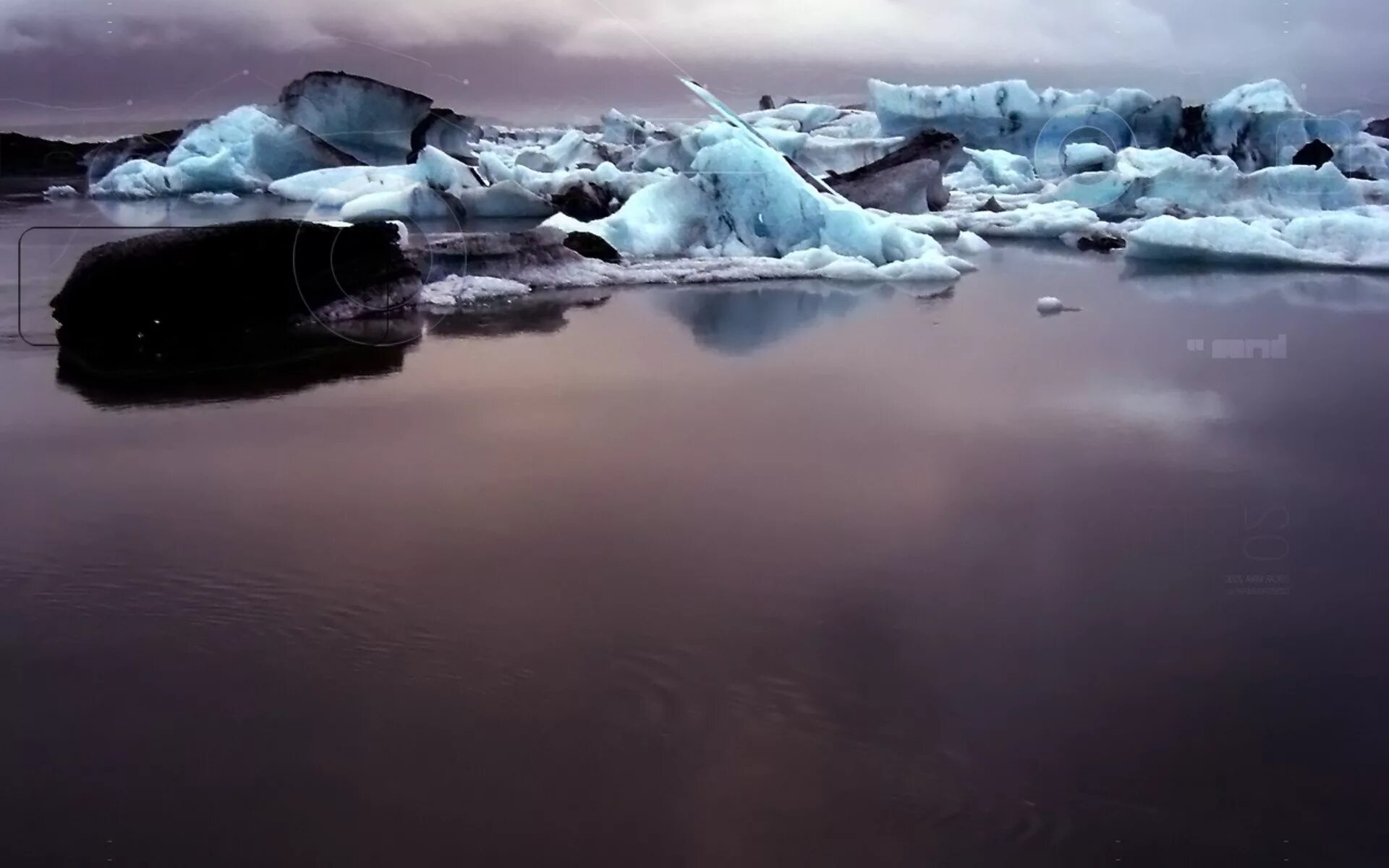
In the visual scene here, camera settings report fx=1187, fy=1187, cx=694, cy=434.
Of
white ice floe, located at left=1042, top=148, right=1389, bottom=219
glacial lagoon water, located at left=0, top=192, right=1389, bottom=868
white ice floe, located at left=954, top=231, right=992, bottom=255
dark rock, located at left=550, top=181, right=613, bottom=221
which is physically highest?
white ice floe, located at left=1042, top=148, right=1389, bottom=219

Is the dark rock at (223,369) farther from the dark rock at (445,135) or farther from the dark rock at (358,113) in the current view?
the dark rock at (445,135)

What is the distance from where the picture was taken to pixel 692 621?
2.13m

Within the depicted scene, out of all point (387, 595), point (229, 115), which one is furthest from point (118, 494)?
point (229, 115)

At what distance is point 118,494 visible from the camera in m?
2.76

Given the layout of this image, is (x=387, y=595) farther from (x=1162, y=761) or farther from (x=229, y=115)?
(x=229, y=115)

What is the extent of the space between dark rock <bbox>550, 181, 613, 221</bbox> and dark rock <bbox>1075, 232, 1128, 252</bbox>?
13.4 feet

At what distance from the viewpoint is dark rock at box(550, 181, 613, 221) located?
415 inches

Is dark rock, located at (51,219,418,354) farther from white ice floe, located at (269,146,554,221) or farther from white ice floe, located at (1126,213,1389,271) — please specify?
white ice floe, located at (1126,213,1389,271)

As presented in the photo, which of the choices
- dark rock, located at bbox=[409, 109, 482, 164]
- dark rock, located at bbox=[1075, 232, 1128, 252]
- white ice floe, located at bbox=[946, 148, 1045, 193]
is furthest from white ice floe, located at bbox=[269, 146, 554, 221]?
white ice floe, located at bbox=[946, 148, 1045, 193]

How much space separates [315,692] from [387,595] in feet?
1.23

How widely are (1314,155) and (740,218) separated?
974 centimetres

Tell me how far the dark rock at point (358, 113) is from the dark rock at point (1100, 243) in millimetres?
8714

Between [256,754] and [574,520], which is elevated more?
[574,520]
